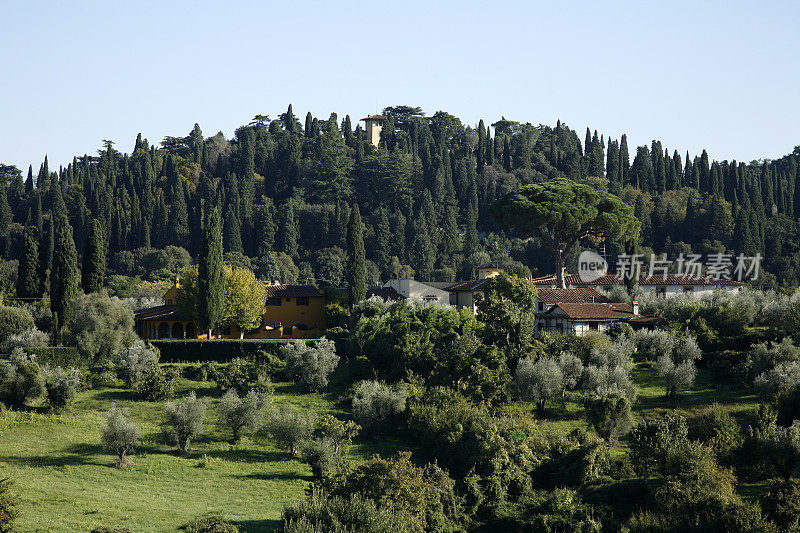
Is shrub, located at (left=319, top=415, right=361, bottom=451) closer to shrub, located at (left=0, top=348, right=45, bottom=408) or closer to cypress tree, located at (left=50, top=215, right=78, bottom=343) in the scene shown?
shrub, located at (left=0, top=348, right=45, bottom=408)

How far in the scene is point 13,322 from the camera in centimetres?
5794

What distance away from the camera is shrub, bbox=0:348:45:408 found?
143 feet

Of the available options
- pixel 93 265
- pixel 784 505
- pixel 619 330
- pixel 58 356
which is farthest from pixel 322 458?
pixel 93 265

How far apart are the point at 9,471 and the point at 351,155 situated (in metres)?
109

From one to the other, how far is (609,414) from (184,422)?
1973cm

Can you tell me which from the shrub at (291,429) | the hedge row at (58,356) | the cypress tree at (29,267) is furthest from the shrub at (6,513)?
the cypress tree at (29,267)

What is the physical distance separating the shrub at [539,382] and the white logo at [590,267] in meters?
38.1

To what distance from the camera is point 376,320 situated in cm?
5600

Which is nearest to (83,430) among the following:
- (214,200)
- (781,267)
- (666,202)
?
(214,200)

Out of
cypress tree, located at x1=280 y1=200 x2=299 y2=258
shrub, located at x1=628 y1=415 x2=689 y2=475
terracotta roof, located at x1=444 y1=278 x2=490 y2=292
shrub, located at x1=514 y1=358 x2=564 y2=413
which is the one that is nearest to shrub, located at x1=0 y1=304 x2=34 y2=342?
terracotta roof, located at x1=444 y1=278 x2=490 y2=292

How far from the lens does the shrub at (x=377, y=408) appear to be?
42.6 metres

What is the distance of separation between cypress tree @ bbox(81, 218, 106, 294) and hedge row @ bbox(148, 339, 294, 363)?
35.2 feet

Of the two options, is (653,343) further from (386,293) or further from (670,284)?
(386,293)

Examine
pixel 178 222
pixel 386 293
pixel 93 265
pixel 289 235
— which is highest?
pixel 178 222
